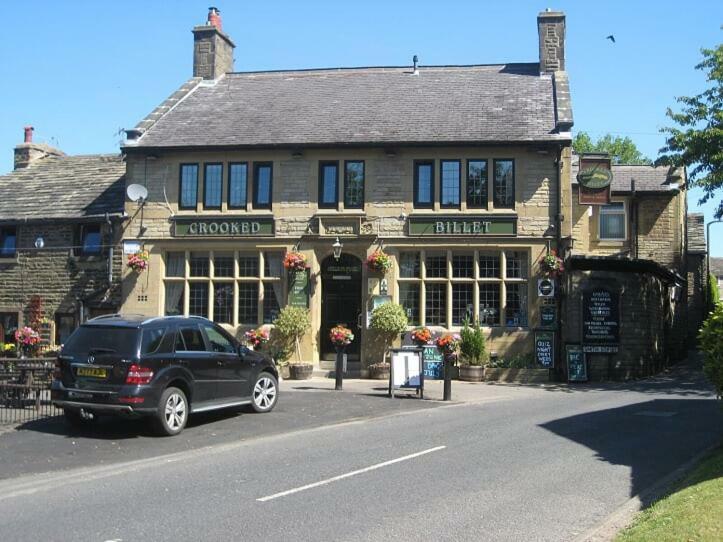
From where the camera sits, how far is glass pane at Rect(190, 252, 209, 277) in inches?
929

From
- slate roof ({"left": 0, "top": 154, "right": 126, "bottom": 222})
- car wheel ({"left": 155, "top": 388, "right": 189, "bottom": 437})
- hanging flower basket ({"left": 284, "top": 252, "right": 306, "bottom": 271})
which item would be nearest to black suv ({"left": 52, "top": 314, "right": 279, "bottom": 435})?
car wheel ({"left": 155, "top": 388, "right": 189, "bottom": 437})

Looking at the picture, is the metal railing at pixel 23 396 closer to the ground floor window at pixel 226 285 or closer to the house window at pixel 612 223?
the ground floor window at pixel 226 285

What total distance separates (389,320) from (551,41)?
36.5 ft

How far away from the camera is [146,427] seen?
41.2ft

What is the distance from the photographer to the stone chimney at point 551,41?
2488cm

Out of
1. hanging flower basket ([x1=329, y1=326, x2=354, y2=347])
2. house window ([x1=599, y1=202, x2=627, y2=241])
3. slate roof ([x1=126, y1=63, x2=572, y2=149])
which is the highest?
slate roof ([x1=126, y1=63, x2=572, y2=149])

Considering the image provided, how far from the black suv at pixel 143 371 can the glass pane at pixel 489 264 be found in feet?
35.6

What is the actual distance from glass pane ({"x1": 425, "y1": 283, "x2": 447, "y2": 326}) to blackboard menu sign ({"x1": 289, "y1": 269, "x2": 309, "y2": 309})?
11.5ft

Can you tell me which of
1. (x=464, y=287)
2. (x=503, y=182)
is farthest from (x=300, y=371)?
(x=503, y=182)

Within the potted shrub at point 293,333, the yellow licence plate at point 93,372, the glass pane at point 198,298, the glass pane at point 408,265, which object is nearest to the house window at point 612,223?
the glass pane at point 408,265

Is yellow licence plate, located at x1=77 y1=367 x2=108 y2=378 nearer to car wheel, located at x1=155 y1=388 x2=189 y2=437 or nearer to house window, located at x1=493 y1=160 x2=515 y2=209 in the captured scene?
car wheel, located at x1=155 y1=388 x2=189 y2=437

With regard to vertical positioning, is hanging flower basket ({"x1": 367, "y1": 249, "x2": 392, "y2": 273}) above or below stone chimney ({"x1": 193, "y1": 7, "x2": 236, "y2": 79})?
below

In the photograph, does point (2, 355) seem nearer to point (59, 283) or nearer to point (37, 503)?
point (59, 283)

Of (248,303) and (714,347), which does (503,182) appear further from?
(714,347)
